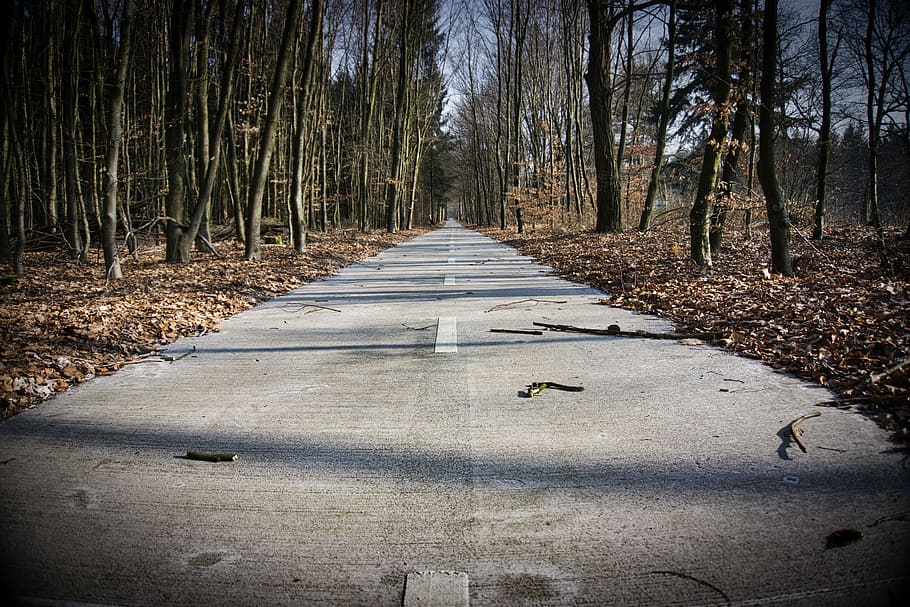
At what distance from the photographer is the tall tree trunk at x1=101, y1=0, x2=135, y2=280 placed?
383 inches

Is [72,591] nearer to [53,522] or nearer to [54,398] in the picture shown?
[53,522]

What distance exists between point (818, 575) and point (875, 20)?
20.5m

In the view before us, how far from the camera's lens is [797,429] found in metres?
2.96

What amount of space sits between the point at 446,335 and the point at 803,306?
3925 millimetres

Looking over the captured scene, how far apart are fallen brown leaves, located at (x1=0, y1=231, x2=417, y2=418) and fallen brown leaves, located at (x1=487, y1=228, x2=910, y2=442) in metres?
5.38

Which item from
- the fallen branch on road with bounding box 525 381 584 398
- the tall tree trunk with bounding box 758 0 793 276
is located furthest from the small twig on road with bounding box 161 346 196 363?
the tall tree trunk with bounding box 758 0 793 276

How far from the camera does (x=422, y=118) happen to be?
45219 millimetres

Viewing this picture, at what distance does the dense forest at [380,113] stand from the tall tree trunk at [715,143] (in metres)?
0.04

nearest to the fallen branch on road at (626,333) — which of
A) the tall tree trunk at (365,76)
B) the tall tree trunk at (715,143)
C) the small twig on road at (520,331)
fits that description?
the small twig on road at (520,331)

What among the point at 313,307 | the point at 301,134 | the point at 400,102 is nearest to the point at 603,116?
the point at 301,134

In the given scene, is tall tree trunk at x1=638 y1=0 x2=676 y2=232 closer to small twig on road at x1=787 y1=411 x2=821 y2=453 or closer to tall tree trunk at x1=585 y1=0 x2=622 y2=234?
tall tree trunk at x1=585 y1=0 x2=622 y2=234

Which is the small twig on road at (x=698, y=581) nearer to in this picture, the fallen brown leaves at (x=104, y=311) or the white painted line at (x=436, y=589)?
the white painted line at (x=436, y=589)

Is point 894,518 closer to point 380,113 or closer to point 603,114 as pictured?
point 603,114

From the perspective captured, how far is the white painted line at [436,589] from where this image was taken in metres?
1.72
